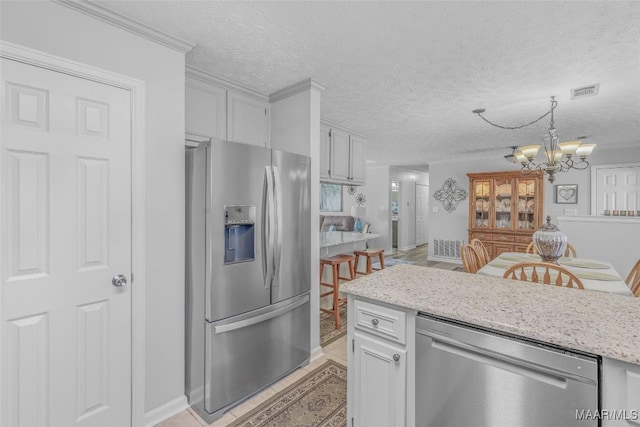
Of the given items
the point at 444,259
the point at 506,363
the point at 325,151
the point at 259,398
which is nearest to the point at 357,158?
the point at 325,151

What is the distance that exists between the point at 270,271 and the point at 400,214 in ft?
21.5

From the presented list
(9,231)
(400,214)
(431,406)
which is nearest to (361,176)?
(431,406)

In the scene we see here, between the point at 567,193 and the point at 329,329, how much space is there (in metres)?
5.35

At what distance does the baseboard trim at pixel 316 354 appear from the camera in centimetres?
250

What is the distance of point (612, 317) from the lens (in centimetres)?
110

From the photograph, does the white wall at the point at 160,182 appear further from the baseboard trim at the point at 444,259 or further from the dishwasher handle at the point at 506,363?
the baseboard trim at the point at 444,259

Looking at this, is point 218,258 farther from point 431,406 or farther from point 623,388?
point 623,388

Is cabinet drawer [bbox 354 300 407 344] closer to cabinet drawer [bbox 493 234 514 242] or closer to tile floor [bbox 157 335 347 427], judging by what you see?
tile floor [bbox 157 335 347 427]

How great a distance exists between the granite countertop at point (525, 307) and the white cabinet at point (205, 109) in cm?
169

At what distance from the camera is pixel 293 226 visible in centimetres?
227

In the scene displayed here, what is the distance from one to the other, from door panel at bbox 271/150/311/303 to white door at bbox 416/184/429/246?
7.15 m

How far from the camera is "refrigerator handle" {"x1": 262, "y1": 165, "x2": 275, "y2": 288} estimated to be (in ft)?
6.73

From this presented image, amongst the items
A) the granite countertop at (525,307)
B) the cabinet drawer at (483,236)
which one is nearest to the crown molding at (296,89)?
the granite countertop at (525,307)

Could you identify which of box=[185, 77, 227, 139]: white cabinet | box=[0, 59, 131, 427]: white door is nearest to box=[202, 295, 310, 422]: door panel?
box=[0, 59, 131, 427]: white door
